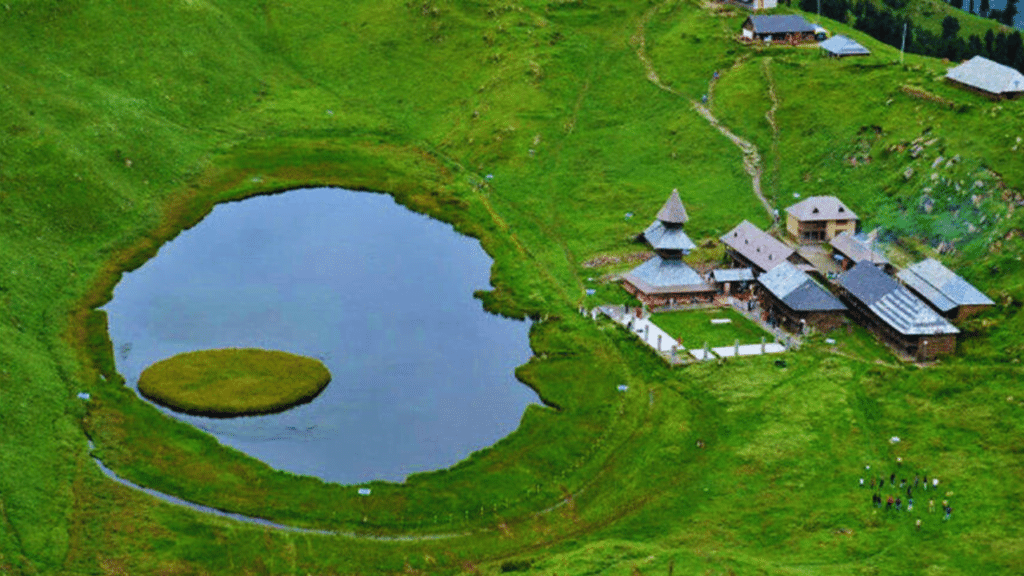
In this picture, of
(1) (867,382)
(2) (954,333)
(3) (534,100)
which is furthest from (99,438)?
(3) (534,100)

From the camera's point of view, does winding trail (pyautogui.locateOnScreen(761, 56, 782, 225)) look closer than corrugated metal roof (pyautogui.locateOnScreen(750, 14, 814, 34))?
Yes

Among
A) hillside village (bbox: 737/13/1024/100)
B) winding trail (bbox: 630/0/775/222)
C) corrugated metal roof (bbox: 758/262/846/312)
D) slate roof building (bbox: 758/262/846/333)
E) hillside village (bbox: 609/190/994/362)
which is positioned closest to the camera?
hillside village (bbox: 609/190/994/362)

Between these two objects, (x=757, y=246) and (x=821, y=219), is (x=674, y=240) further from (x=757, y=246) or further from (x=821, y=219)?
(x=821, y=219)

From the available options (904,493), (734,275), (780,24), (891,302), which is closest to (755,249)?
(734,275)

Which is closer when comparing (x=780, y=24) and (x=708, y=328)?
(x=708, y=328)

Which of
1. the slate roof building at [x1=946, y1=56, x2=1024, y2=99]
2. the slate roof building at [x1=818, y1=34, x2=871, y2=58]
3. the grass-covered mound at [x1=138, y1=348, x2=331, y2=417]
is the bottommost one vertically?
the grass-covered mound at [x1=138, y1=348, x2=331, y2=417]

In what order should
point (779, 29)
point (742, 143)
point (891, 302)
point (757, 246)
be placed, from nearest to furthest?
point (891, 302)
point (757, 246)
point (742, 143)
point (779, 29)

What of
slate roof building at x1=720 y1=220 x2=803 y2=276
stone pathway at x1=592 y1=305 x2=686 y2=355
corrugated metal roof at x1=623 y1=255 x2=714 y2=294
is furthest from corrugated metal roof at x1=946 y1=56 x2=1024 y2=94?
stone pathway at x1=592 y1=305 x2=686 y2=355

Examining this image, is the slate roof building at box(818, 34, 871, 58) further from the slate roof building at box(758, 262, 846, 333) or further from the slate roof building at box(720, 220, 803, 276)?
the slate roof building at box(758, 262, 846, 333)
